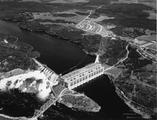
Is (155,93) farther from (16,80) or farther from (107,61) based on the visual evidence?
(16,80)

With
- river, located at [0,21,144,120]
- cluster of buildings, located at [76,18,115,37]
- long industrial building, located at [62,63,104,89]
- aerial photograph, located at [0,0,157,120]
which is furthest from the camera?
cluster of buildings, located at [76,18,115,37]

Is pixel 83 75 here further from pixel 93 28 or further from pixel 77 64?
pixel 93 28

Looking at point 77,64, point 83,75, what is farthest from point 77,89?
point 77,64

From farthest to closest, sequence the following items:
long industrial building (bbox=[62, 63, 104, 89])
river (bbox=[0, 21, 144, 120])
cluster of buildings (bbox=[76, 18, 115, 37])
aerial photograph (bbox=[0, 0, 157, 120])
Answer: cluster of buildings (bbox=[76, 18, 115, 37]), long industrial building (bbox=[62, 63, 104, 89]), aerial photograph (bbox=[0, 0, 157, 120]), river (bbox=[0, 21, 144, 120])

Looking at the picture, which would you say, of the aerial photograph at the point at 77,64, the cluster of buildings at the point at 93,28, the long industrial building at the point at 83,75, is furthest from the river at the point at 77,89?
the cluster of buildings at the point at 93,28

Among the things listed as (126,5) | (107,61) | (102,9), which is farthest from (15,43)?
(126,5)

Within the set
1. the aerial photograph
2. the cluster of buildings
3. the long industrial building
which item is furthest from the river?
the cluster of buildings

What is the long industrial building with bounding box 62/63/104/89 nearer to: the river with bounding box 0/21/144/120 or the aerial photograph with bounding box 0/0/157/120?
the aerial photograph with bounding box 0/0/157/120

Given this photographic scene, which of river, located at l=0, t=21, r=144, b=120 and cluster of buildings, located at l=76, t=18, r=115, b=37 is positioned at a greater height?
cluster of buildings, located at l=76, t=18, r=115, b=37
